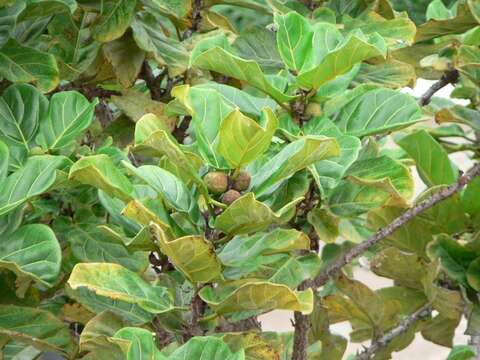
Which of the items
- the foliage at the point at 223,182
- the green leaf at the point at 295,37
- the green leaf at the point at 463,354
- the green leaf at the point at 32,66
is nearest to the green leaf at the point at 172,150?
the foliage at the point at 223,182

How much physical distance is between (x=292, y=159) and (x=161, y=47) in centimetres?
52

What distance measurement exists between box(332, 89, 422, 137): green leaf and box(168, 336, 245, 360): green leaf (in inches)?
11.8

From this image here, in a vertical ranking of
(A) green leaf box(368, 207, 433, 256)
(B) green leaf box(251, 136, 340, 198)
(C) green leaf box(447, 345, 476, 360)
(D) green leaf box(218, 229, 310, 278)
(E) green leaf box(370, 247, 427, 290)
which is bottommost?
(E) green leaf box(370, 247, 427, 290)

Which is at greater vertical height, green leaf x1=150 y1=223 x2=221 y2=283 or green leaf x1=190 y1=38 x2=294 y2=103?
green leaf x1=190 y1=38 x2=294 y2=103

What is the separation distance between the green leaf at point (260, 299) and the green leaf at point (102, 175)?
13cm

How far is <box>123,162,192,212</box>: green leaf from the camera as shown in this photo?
877mm

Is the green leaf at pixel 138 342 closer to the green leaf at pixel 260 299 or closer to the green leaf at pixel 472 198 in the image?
the green leaf at pixel 260 299

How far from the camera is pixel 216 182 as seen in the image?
0.90 m

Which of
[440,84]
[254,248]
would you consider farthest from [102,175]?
[440,84]

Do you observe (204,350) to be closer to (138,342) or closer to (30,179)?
(138,342)

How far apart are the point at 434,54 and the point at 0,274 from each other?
2.37 feet

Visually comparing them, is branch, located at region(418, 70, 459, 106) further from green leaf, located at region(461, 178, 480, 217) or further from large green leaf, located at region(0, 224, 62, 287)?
large green leaf, located at region(0, 224, 62, 287)

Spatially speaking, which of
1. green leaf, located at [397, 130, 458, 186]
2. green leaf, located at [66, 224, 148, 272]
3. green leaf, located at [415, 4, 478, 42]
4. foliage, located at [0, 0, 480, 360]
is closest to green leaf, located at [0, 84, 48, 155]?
foliage, located at [0, 0, 480, 360]

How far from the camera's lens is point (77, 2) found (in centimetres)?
131
